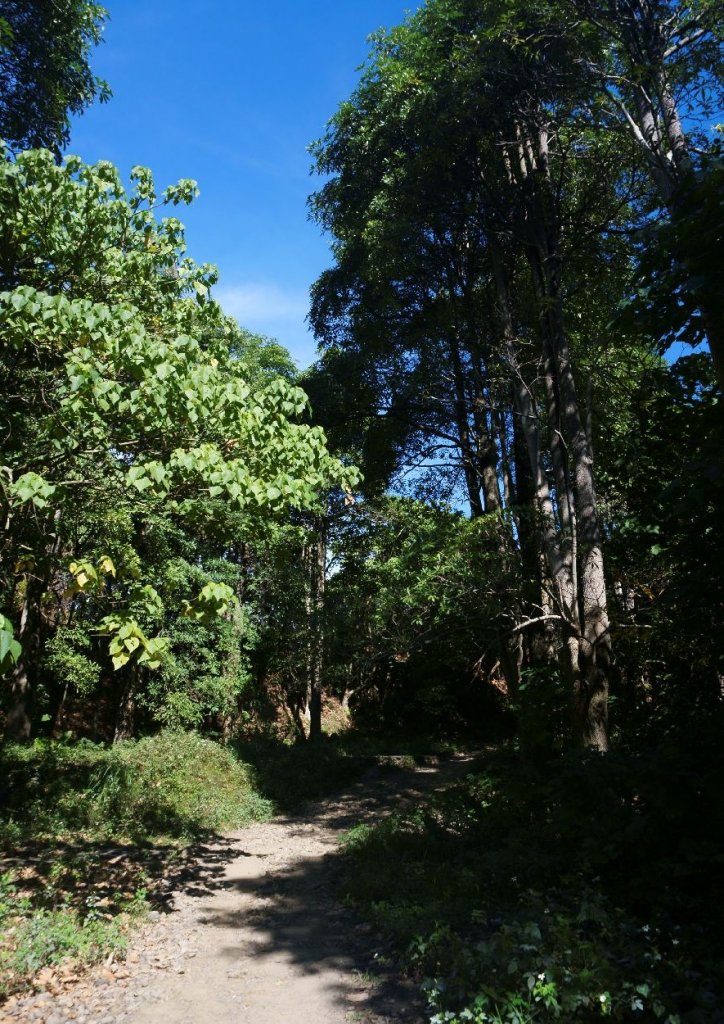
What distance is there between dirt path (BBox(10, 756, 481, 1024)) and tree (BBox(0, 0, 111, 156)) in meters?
8.90

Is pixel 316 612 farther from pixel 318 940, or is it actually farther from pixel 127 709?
pixel 318 940

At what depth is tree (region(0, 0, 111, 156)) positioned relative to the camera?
7961 millimetres

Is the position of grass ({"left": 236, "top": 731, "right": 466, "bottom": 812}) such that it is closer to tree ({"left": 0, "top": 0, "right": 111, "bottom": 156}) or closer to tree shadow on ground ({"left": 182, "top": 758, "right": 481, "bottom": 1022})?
tree shadow on ground ({"left": 182, "top": 758, "right": 481, "bottom": 1022})

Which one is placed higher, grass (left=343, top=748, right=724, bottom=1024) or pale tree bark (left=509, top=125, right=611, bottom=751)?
pale tree bark (left=509, top=125, right=611, bottom=751)

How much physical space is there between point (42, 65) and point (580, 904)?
10676 mm

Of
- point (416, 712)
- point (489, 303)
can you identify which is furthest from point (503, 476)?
point (416, 712)

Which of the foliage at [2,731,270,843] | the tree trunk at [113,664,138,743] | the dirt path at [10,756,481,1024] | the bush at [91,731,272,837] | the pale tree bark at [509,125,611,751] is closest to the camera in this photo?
the dirt path at [10,756,481,1024]

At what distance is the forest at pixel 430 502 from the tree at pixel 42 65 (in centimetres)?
4

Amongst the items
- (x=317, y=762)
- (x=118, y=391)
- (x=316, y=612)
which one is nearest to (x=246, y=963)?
(x=118, y=391)

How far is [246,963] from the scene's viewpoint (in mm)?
4879

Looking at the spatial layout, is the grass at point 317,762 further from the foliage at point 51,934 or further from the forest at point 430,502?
the foliage at point 51,934

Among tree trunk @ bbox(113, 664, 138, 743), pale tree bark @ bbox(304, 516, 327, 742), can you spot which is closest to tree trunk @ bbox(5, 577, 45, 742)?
tree trunk @ bbox(113, 664, 138, 743)

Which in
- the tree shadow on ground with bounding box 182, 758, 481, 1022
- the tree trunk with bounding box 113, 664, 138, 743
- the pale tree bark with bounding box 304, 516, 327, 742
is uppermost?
the pale tree bark with bounding box 304, 516, 327, 742

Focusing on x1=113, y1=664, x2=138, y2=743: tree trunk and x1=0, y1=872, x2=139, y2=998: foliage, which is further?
x1=113, y1=664, x2=138, y2=743: tree trunk
